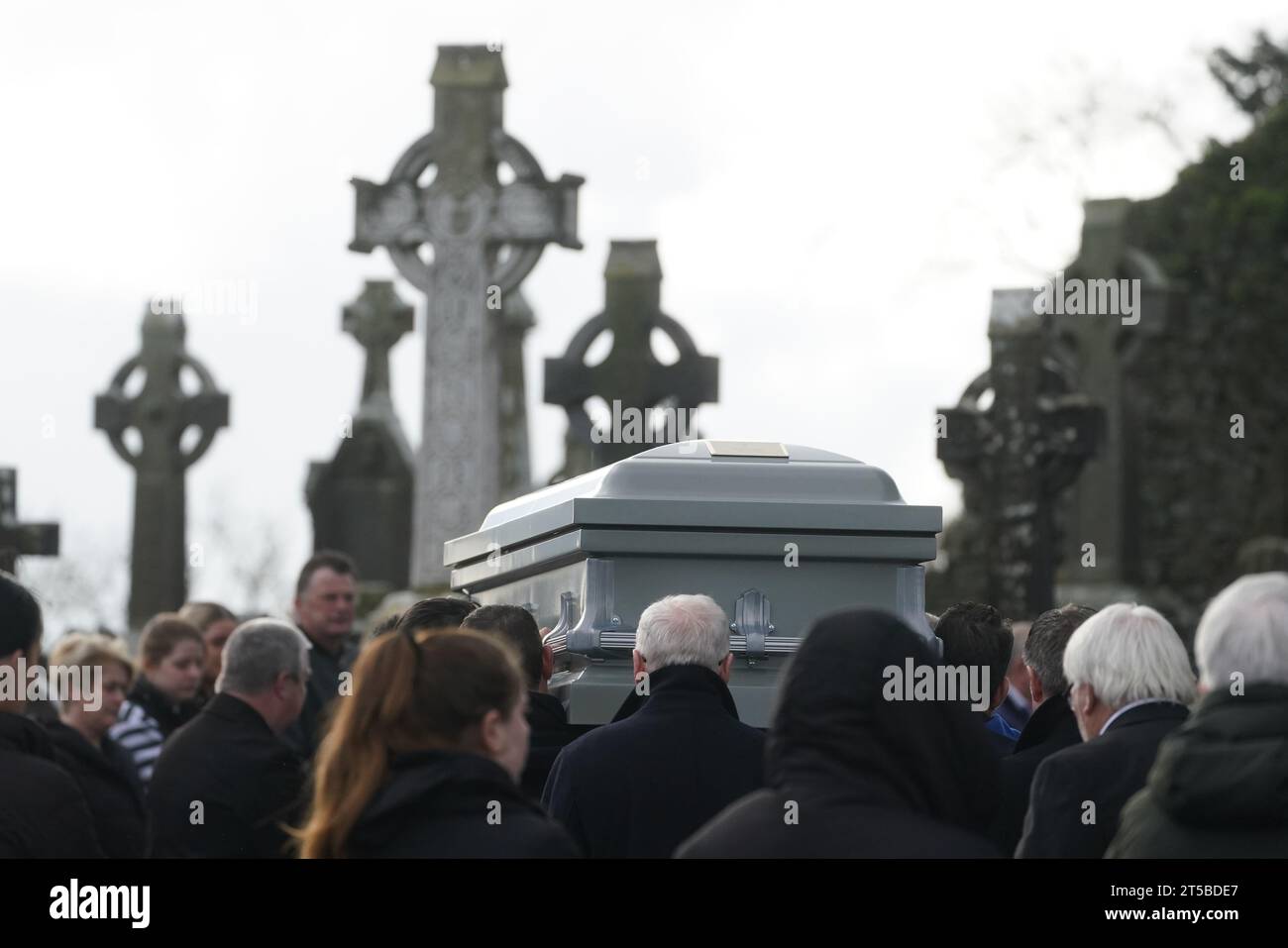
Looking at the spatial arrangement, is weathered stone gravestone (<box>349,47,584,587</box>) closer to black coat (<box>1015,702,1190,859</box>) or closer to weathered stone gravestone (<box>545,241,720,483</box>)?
weathered stone gravestone (<box>545,241,720,483</box>)

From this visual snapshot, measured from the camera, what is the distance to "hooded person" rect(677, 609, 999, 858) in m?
3.77

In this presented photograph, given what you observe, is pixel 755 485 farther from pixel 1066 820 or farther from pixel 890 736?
pixel 890 736

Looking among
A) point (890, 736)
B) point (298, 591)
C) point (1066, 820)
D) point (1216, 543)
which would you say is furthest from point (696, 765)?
point (1216, 543)

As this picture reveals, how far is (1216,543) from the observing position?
21797mm

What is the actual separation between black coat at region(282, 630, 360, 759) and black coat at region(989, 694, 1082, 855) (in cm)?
326

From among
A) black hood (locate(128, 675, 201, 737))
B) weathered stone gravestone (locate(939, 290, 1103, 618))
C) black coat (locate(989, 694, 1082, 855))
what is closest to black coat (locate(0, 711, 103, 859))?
black coat (locate(989, 694, 1082, 855))

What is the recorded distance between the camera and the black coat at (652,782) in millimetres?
5965

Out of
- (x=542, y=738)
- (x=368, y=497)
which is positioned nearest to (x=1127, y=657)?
(x=542, y=738)

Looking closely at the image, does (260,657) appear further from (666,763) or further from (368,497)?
(368,497)

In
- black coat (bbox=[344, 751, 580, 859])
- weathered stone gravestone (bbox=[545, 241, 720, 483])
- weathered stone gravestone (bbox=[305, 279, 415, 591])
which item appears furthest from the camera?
weathered stone gravestone (bbox=[305, 279, 415, 591])

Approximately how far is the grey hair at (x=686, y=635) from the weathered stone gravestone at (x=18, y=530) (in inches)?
361

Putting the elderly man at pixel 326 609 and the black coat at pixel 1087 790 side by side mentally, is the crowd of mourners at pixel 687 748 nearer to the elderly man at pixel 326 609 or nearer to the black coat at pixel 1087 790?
the black coat at pixel 1087 790

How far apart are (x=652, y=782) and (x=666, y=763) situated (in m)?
0.06

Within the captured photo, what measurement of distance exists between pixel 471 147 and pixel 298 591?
5.41m
